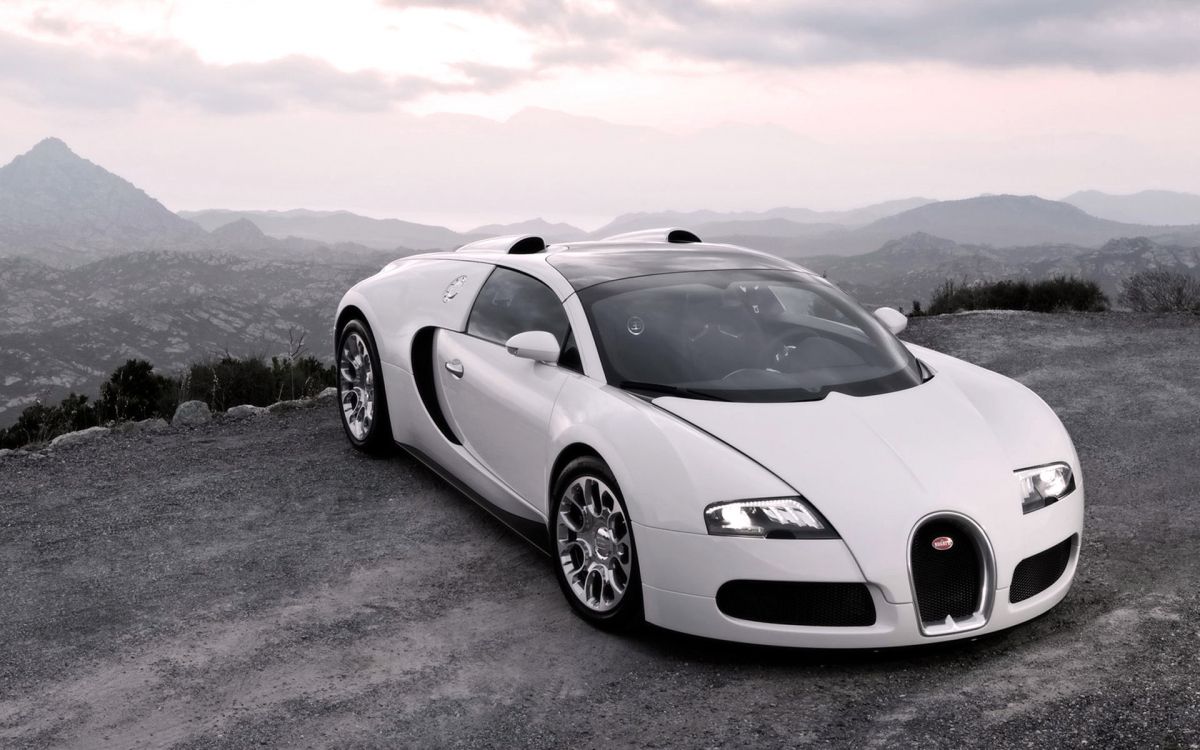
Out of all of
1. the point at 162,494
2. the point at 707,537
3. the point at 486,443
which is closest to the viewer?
the point at 707,537

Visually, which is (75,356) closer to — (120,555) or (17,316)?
(17,316)

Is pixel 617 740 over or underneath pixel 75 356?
over

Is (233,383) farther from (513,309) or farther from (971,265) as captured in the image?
(971,265)

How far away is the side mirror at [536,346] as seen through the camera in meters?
4.49

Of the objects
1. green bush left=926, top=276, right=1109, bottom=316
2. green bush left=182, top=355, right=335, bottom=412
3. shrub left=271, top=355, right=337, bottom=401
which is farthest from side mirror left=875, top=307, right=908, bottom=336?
green bush left=926, top=276, right=1109, bottom=316

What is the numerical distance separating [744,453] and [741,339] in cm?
93

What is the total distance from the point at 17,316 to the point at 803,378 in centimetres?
16663

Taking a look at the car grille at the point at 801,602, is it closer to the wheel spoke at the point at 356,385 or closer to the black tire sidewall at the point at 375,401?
the black tire sidewall at the point at 375,401

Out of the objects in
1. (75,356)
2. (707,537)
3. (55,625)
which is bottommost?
(75,356)

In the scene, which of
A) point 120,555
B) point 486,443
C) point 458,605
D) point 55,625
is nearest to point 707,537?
point 458,605

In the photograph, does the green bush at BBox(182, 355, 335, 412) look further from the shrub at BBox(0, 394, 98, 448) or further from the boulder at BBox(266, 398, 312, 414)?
the boulder at BBox(266, 398, 312, 414)

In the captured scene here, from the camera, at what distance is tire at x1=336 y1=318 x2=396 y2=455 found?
258 inches

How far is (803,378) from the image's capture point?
4.32 metres

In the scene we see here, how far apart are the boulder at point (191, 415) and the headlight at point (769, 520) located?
607 cm
